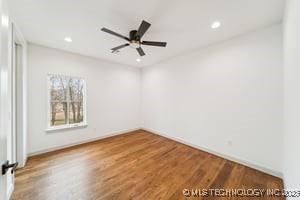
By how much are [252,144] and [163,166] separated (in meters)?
1.78

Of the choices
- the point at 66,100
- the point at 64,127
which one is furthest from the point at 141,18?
the point at 64,127

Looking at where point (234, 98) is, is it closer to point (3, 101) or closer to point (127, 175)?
point (127, 175)

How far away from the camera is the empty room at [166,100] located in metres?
1.82

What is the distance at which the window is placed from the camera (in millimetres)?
3375

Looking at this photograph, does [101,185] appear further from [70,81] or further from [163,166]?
[70,81]

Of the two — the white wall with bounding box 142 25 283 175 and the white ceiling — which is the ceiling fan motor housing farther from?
the white wall with bounding box 142 25 283 175

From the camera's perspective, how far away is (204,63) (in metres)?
3.24

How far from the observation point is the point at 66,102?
143 inches

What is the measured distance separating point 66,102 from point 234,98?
4.25 metres

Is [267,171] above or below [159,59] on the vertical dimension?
below

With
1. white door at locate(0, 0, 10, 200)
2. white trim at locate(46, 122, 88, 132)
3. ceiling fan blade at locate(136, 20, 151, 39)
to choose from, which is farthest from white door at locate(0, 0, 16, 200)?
white trim at locate(46, 122, 88, 132)

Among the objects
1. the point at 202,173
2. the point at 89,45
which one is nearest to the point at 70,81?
the point at 89,45

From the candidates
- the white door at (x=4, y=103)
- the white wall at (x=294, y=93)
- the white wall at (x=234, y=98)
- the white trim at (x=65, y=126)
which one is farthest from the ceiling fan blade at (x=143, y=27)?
the white trim at (x=65, y=126)

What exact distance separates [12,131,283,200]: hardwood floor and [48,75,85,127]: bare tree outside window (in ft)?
2.86
